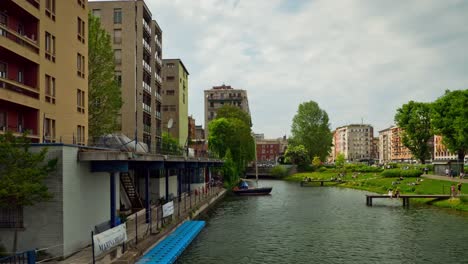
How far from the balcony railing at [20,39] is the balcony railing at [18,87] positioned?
8.68ft

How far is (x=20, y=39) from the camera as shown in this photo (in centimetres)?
2852

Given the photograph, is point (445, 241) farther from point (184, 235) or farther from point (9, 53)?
point (9, 53)

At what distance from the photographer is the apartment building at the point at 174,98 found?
9825 cm

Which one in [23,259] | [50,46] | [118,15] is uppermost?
[118,15]

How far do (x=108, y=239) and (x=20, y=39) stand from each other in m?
15.9

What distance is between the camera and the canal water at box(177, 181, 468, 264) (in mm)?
28609

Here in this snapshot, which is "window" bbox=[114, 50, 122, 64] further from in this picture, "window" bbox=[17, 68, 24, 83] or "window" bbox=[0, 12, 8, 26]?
"window" bbox=[0, 12, 8, 26]

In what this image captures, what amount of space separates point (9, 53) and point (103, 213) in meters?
12.2

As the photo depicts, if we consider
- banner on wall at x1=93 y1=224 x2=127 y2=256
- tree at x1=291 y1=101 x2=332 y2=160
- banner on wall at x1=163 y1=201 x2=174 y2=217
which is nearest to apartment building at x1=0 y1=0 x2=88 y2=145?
banner on wall at x1=93 y1=224 x2=127 y2=256

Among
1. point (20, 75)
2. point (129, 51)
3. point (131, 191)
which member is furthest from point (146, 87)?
point (20, 75)

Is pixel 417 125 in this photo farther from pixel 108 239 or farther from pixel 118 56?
pixel 108 239

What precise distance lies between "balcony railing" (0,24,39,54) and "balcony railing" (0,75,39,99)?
2646 mm

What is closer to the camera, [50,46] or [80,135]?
[50,46]

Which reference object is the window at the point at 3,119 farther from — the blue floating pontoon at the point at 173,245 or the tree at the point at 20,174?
the blue floating pontoon at the point at 173,245
